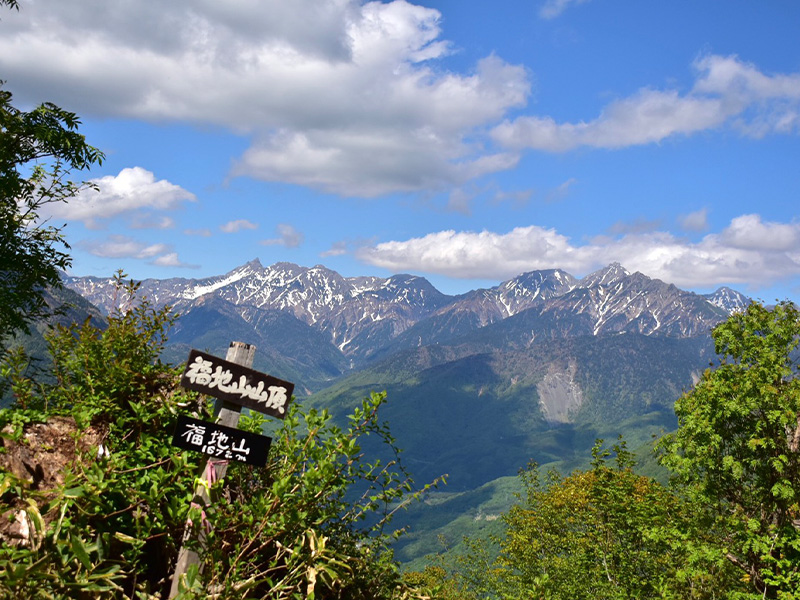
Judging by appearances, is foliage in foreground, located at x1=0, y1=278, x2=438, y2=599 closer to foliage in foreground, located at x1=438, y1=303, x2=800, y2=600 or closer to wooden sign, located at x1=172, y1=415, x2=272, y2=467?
wooden sign, located at x1=172, y1=415, x2=272, y2=467

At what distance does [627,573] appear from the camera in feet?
90.7

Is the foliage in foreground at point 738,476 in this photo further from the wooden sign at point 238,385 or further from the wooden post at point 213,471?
the wooden post at point 213,471

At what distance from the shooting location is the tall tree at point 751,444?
18344 mm

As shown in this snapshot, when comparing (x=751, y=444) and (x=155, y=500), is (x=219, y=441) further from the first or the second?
(x=751, y=444)

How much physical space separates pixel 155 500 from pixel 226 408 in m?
1.32

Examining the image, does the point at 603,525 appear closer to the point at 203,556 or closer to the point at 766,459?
the point at 766,459

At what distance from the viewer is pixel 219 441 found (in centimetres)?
607

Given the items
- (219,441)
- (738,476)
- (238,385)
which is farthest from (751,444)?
(219,441)

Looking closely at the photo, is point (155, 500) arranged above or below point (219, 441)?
below

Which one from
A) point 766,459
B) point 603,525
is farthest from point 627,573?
point 766,459

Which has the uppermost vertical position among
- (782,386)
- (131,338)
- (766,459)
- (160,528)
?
(782,386)

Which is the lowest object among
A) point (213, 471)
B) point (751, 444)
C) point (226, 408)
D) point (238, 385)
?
point (213, 471)

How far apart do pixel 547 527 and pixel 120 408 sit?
35.1 metres

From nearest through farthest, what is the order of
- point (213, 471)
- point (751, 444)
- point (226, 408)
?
point (213, 471) → point (226, 408) → point (751, 444)
